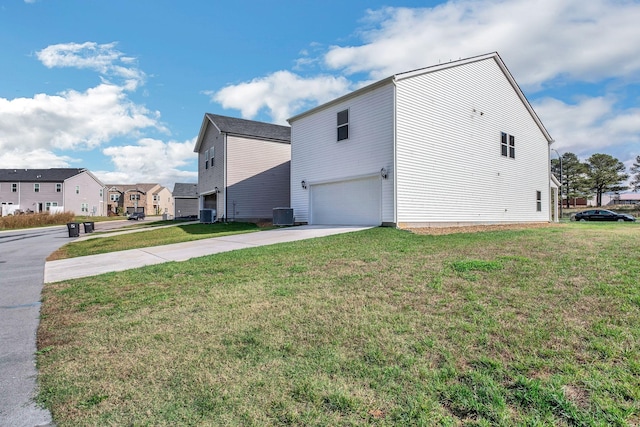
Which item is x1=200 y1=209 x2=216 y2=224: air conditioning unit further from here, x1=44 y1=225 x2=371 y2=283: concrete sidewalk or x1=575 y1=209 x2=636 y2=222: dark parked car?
x1=575 y1=209 x2=636 y2=222: dark parked car

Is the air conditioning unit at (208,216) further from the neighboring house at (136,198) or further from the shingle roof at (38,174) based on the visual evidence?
the neighboring house at (136,198)

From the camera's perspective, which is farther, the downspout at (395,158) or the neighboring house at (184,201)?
the neighboring house at (184,201)

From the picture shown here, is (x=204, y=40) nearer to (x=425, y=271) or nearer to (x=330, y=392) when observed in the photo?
(x=425, y=271)

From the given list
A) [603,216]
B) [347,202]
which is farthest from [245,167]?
[603,216]

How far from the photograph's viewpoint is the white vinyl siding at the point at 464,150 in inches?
511

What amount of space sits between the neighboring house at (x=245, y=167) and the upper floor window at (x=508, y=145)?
1275cm

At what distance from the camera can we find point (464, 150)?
1493 centimetres

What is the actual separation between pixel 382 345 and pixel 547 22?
13631 mm

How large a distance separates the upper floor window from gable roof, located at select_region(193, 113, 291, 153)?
42.1 ft

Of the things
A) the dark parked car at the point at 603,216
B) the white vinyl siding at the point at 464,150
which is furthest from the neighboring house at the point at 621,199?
the white vinyl siding at the point at 464,150

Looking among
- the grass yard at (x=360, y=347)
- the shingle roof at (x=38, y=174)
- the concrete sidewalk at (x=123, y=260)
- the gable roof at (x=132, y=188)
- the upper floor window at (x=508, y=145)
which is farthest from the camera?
the gable roof at (x=132, y=188)

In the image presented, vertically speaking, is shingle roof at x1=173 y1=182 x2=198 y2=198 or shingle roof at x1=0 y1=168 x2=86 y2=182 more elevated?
shingle roof at x1=0 y1=168 x2=86 y2=182

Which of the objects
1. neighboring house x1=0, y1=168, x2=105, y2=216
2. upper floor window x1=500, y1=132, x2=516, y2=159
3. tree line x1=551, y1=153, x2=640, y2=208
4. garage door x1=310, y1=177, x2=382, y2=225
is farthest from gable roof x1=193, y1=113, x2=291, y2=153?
tree line x1=551, y1=153, x2=640, y2=208

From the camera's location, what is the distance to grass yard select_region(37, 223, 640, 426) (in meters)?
2.34
